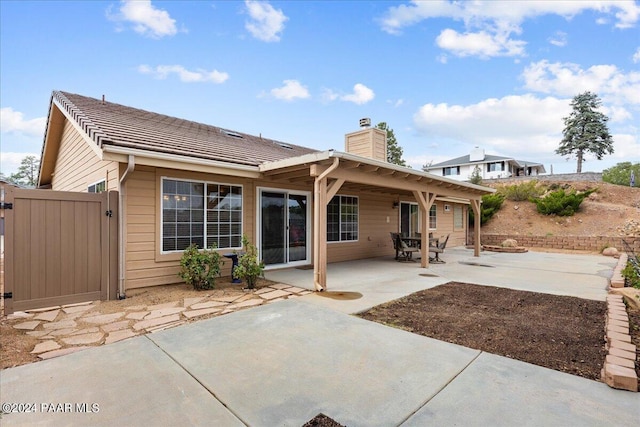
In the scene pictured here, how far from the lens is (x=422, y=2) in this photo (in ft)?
28.9

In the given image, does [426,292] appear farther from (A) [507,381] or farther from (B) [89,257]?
(B) [89,257]

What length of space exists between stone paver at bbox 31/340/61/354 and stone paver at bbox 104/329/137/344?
1.38 feet

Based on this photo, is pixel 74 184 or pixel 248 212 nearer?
pixel 248 212

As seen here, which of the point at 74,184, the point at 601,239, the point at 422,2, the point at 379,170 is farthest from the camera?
the point at 601,239

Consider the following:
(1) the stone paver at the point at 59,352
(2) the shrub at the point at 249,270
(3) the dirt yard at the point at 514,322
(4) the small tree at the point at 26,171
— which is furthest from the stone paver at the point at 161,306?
(4) the small tree at the point at 26,171

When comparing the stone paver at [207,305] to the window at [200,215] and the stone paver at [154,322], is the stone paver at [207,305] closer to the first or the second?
the stone paver at [154,322]

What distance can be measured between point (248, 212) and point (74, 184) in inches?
196

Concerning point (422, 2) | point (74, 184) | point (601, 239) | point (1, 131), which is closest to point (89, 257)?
point (74, 184)

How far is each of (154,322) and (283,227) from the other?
168 inches

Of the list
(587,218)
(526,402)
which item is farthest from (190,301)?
(587,218)

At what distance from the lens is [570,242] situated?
13.3 meters

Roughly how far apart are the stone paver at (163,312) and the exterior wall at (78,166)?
251 centimetres

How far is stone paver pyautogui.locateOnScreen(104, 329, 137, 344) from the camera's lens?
320 cm

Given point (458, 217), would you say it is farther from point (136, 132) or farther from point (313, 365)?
point (313, 365)
